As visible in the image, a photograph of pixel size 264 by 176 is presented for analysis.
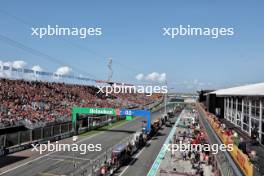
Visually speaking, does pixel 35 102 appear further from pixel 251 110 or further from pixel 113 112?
pixel 251 110

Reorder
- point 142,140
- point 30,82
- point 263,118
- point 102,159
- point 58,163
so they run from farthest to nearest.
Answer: point 30,82 < point 142,140 < point 58,163 < point 102,159 < point 263,118

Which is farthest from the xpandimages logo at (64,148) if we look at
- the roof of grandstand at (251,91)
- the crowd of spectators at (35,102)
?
the roof of grandstand at (251,91)

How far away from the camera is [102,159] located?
2566cm

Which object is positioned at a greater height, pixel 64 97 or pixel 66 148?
pixel 64 97

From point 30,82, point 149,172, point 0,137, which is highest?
point 30,82

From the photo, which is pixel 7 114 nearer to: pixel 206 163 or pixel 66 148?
pixel 66 148

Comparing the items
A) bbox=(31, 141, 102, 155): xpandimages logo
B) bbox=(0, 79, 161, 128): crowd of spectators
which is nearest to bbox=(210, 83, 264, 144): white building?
bbox=(31, 141, 102, 155): xpandimages logo

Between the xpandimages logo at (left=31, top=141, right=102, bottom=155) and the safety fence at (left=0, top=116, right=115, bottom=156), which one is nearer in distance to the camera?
the safety fence at (left=0, top=116, right=115, bottom=156)

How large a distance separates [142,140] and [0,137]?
15.7m

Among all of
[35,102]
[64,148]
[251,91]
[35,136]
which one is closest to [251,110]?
[251,91]

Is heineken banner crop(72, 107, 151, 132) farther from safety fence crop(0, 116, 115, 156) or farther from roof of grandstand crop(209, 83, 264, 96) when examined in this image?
roof of grandstand crop(209, 83, 264, 96)

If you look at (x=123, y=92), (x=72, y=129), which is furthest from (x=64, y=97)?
(x=123, y=92)

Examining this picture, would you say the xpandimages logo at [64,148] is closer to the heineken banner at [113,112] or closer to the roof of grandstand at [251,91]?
the heineken banner at [113,112]

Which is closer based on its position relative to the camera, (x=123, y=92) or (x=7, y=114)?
(x=7, y=114)
